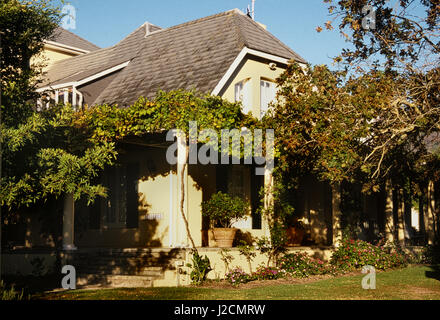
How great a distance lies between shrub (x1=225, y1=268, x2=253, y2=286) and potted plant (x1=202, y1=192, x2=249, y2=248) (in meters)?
1.31

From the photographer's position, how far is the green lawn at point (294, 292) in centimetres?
1099

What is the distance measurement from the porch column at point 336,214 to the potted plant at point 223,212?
3.84 metres

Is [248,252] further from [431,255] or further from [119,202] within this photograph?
[431,255]

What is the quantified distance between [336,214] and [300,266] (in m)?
3.31

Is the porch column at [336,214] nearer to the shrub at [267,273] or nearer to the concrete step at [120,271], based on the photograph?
the shrub at [267,273]

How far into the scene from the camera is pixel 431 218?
20.7m

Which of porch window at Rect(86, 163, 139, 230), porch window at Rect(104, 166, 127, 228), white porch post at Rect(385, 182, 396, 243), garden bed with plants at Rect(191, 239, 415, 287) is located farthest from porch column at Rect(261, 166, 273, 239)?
white porch post at Rect(385, 182, 396, 243)

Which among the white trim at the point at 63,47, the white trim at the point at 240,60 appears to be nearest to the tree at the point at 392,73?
the white trim at the point at 240,60

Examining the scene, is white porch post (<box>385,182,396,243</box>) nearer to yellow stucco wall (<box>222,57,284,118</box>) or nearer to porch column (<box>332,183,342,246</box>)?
porch column (<box>332,183,342,246</box>)

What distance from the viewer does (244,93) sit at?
56.6ft

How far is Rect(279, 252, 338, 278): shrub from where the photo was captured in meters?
15.4

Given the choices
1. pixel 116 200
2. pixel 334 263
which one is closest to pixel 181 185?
pixel 116 200
